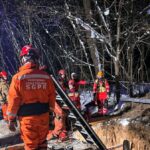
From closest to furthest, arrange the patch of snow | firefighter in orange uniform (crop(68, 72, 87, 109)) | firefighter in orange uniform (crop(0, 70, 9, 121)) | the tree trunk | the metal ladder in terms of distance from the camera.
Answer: the metal ladder < firefighter in orange uniform (crop(68, 72, 87, 109)) < firefighter in orange uniform (crop(0, 70, 9, 121)) < the patch of snow < the tree trunk

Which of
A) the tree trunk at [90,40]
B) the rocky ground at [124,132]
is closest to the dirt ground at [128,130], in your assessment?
the rocky ground at [124,132]

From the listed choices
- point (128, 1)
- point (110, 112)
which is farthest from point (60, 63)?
point (110, 112)

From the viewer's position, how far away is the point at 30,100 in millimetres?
6051

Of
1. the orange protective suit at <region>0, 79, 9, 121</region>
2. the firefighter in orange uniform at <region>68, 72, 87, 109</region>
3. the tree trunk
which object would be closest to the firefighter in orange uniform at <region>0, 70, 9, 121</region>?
the orange protective suit at <region>0, 79, 9, 121</region>

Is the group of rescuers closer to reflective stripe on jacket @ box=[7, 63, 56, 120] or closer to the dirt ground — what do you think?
reflective stripe on jacket @ box=[7, 63, 56, 120]

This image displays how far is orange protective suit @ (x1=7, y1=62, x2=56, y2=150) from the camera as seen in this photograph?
19.4ft

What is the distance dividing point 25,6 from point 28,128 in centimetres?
1309

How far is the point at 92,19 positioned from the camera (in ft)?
52.3

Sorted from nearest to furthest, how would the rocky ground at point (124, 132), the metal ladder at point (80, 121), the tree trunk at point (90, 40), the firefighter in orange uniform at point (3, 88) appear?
the metal ladder at point (80, 121) → the rocky ground at point (124, 132) → the firefighter in orange uniform at point (3, 88) → the tree trunk at point (90, 40)

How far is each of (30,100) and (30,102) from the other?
0.04 meters

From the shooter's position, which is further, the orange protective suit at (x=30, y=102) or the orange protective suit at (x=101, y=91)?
the orange protective suit at (x=101, y=91)

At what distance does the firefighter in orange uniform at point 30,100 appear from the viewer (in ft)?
19.5

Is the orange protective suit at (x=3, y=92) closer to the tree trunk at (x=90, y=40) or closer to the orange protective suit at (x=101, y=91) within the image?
the orange protective suit at (x=101, y=91)

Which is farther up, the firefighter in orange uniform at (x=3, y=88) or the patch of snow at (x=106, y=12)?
the patch of snow at (x=106, y=12)
